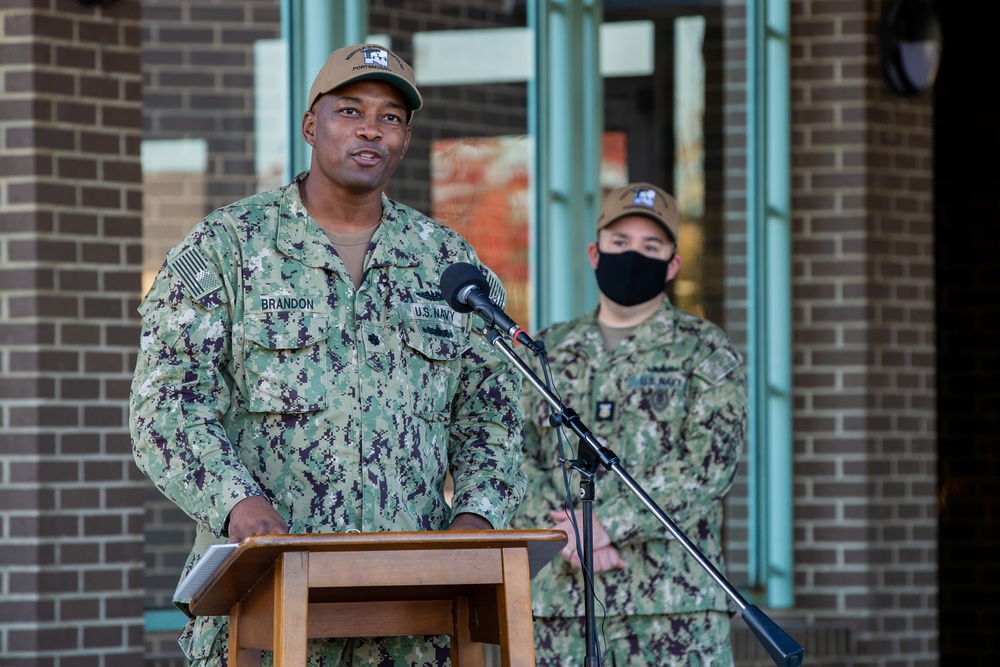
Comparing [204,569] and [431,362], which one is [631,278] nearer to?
[431,362]

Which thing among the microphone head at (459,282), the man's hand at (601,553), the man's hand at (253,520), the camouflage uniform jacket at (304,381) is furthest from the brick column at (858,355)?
the man's hand at (253,520)

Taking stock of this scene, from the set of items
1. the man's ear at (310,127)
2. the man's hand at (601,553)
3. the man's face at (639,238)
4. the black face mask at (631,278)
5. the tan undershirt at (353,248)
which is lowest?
the man's hand at (601,553)

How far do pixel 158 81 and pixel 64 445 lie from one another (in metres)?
1.70

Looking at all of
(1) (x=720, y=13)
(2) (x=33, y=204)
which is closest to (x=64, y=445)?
(2) (x=33, y=204)

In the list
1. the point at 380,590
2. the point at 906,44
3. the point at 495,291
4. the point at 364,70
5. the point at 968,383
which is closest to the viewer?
the point at 380,590

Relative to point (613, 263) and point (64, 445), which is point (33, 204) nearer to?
point (64, 445)

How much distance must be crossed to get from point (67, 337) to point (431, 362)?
7.79 ft

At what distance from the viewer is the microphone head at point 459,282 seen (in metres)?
2.94

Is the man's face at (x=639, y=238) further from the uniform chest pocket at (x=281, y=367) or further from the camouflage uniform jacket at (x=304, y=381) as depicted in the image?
the uniform chest pocket at (x=281, y=367)

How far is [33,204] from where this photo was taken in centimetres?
507

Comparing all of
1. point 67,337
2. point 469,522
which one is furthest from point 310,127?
point 67,337

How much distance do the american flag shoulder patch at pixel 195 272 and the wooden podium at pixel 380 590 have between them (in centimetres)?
59

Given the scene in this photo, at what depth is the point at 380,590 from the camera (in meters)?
2.66

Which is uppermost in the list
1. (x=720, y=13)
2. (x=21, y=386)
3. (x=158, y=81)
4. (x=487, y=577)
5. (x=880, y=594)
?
(x=720, y=13)
